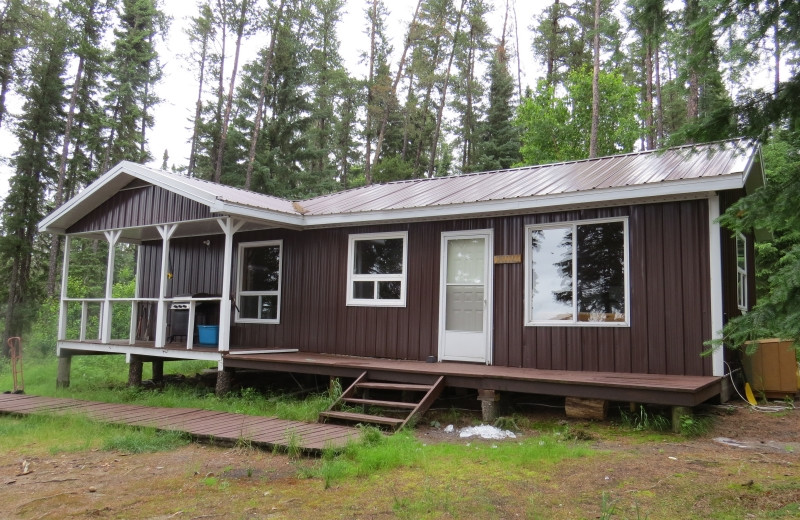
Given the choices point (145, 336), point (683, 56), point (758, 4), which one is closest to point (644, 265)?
point (683, 56)

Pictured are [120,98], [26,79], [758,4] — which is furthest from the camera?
[120,98]

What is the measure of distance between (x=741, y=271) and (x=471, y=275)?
12.6ft

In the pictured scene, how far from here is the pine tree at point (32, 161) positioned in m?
19.4

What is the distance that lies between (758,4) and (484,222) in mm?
5094

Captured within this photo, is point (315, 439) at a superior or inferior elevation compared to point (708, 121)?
inferior

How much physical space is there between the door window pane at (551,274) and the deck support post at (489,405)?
4.99 feet

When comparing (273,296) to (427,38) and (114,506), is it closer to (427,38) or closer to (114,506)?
(114,506)

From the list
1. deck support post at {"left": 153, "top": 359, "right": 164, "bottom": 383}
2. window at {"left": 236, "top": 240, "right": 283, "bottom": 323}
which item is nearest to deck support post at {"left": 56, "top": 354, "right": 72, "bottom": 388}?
deck support post at {"left": 153, "top": 359, "right": 164, "bottom": 383}

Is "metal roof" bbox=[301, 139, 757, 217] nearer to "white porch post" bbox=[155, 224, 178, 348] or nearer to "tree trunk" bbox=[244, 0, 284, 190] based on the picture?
"white porch post" bbox=[155, 224, 178, 348]

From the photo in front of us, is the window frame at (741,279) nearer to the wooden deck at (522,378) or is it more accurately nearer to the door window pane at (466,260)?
the wooden deck at (522,378)

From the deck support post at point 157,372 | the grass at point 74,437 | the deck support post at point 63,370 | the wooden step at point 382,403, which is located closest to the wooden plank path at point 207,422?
the grass at point 74,437

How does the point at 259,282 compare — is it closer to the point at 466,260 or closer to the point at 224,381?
the point at 224,381

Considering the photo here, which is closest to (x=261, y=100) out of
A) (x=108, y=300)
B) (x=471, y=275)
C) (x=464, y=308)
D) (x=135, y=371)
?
(x=108, y=300)

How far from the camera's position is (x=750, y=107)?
3754 millimetres
